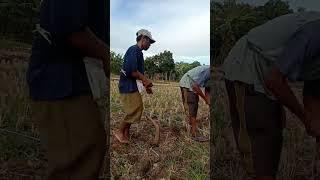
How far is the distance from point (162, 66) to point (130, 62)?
207 mm

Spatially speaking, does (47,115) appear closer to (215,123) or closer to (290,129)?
(215,123)

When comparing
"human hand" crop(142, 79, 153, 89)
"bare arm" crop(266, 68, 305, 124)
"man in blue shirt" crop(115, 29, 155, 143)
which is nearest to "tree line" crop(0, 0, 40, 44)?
"man in blue shirt" crop(115, 29, 155, 143)

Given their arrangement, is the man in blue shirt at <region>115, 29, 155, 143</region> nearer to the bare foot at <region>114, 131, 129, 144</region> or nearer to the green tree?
the bare foot at <region>114, 131, 129, 144</region>

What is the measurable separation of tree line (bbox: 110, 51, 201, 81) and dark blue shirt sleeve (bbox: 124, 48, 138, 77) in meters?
0.04

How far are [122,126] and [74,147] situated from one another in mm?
473

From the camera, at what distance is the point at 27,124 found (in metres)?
3.52

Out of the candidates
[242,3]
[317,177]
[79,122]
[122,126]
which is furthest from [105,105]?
[317,177]

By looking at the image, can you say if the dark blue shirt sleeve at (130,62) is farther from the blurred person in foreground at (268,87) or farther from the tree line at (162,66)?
the blurred person in foreground at (268,87)

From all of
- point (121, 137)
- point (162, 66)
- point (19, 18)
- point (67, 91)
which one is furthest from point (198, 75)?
point (19, 18)

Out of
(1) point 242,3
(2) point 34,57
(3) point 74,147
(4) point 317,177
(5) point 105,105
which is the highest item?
(1) point 242,3

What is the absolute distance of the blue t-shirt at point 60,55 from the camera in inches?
114

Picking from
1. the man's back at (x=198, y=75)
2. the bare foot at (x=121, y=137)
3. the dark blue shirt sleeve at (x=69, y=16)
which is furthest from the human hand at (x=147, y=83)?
the dark blue shirt sleeve at (x=69, y=16)

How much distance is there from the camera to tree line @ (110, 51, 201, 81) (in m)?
3.47

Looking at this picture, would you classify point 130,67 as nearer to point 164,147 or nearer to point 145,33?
point 145,33
